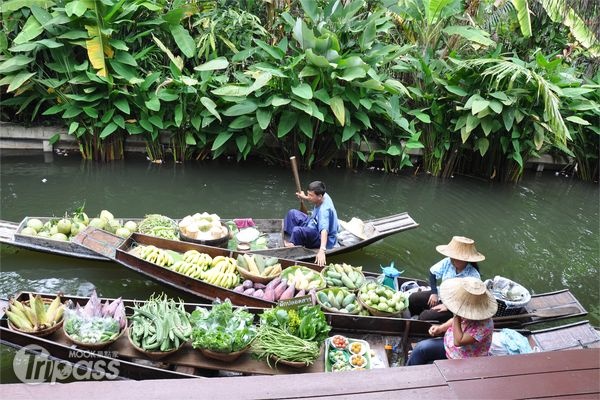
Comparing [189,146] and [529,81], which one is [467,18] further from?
[189,146]

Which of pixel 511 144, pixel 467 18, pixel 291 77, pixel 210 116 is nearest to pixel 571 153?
pixel 511 144

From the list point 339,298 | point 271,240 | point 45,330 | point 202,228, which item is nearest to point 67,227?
point 202,228

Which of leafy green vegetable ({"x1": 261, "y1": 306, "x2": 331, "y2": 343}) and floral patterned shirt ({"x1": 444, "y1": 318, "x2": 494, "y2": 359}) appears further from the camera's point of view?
leafy green vegetable ({"x1": 261, "y1": 306, "x2": 331, "y2": 343})

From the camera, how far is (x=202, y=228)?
5.64m

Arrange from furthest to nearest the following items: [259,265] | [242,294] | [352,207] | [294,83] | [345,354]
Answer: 1. [294,83]
2. [352,207]
3. [259,265]
4. [242,294]
5. [345,354]

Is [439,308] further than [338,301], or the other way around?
[338,301]

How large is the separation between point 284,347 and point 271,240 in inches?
108

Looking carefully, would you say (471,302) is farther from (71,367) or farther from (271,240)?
(271,240)

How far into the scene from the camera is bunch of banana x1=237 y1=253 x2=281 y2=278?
479 centimetres

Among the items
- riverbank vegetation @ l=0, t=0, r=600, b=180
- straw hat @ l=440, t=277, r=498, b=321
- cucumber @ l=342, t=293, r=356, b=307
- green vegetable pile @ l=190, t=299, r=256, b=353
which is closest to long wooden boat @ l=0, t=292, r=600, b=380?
green vegetable pile @ l=190, t=299, r=256, b=353

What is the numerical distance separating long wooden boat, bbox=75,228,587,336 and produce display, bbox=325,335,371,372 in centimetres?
24

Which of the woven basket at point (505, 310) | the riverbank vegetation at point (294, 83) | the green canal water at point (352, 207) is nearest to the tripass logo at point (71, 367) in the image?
the green canal water at point (352, 207)

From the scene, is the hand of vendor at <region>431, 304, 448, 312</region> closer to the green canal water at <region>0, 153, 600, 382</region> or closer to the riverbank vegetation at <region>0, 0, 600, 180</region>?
the green canal water at <region>0, 153, 600, 382</region>

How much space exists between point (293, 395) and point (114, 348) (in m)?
2.12
